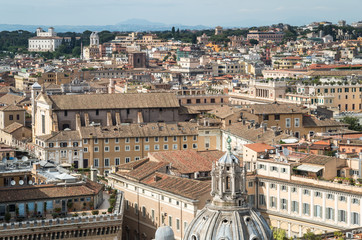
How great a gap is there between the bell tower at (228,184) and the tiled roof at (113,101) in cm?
4706

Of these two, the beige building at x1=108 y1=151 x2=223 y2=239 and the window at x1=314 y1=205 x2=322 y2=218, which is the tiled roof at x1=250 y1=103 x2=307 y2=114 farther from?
the window at x1=314 y1=205 x2=322 y2=218

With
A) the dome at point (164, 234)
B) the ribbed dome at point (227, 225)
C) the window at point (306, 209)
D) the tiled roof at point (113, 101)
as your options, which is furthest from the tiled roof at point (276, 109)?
the ribbed dome at point (227, 225)

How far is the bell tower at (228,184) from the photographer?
2970 centimetres

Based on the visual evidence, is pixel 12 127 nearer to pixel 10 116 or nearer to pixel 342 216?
pixel 10 116

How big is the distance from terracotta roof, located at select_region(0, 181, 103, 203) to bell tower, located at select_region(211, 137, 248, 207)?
15.8 meters

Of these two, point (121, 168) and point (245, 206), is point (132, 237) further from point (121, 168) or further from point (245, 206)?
point (245, 206)

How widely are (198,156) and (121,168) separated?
4.43 meters

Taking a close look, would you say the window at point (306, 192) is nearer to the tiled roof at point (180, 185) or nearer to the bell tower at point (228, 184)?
the tiled roof at point (180, 185)

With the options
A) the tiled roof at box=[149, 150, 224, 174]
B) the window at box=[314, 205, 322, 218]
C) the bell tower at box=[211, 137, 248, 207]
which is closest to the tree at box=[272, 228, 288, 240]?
the window at box=[314, 205, 322, 218]

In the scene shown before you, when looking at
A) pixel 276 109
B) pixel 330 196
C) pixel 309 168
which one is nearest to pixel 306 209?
pixel 330 196

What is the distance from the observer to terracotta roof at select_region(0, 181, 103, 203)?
43.9m

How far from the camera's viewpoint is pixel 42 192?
1759 inches

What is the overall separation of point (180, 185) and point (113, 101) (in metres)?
29.2

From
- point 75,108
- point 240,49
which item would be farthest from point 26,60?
point 75,108
